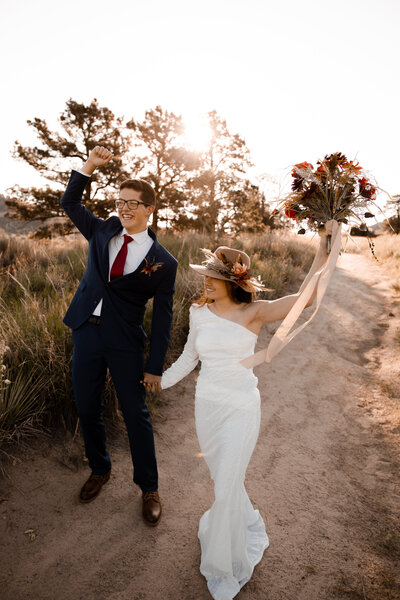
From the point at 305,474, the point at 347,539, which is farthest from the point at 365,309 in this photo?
the point at 347,539

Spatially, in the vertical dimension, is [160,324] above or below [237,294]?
below

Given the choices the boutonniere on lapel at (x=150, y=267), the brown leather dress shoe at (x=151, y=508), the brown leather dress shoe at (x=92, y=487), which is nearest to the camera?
the boutonniere on lapel at (x=150, y=267)

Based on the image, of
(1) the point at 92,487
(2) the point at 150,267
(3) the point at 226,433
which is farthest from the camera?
(1) the point at 92,487

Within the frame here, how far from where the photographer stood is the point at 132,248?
288cm

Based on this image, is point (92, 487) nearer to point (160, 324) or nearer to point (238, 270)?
point (160, 324)

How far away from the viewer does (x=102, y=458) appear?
3.23 m

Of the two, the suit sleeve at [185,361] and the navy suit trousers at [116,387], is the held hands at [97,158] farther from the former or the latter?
the suit sleeve at [185,361]

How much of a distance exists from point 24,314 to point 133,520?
2.64m

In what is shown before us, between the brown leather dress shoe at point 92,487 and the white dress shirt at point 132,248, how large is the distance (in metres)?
1.60

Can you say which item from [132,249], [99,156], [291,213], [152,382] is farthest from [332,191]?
[152,382]

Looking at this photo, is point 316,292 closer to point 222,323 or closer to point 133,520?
point 222,323

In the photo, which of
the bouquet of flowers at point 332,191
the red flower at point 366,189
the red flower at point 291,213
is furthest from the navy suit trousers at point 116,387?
the red flower at point 366,189

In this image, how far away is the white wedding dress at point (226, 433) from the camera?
2346 millimetres

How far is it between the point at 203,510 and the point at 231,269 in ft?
7.49
